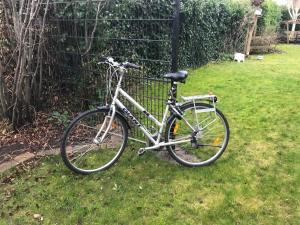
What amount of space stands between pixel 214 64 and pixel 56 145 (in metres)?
6.64

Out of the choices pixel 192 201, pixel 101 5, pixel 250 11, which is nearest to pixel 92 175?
pixel 192 201

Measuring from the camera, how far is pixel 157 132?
3.40m

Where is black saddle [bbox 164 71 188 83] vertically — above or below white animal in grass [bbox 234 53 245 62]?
above

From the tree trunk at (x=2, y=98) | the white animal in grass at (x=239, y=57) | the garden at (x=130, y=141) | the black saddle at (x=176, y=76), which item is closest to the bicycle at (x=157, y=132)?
the black saddle at (x=176, y=76)

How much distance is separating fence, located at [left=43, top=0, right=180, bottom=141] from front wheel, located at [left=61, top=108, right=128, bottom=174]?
13.4 inches

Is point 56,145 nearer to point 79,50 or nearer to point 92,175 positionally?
point 92,175

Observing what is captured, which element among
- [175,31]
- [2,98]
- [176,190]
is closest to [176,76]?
[175,31]

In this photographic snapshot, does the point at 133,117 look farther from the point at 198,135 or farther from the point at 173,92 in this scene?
the point at 198,135

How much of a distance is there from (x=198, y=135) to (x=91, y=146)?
1166 millimetres

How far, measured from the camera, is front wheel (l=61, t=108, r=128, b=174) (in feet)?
10.4

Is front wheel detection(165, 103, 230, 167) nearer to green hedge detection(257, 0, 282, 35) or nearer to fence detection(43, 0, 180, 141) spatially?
fence detection(43, 0, 180, 141)

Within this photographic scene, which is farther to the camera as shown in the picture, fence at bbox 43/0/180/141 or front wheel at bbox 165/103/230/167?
fence at bbox 43/0/180/141

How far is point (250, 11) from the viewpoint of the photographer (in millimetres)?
11242

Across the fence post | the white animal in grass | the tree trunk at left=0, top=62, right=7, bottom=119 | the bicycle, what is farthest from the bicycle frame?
the white animal in grass
